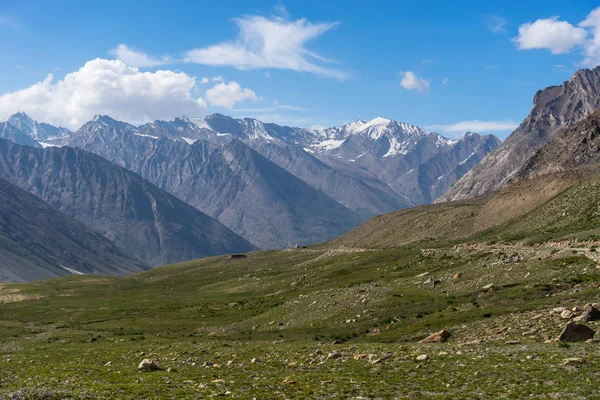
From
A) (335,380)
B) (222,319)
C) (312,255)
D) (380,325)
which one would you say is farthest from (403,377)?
(312,255)

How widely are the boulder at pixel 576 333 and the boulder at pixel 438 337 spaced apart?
29.9 ft

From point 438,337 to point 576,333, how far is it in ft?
33.5

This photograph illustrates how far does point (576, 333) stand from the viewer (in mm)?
32844

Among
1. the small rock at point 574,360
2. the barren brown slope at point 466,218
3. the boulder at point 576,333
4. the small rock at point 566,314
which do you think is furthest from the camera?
the barren brown slope at point 466,218

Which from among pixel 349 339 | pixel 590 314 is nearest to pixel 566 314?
pixel 590 314

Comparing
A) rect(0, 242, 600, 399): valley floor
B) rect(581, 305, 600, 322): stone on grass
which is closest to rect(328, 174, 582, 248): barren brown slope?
rect(0, 242, 600, 399): valley floor

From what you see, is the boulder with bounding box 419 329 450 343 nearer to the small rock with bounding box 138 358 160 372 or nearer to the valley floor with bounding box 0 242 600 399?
the valley floor with bounding box 0 242 600 399

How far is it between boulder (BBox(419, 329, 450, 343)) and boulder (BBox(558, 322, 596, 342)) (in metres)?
9.13

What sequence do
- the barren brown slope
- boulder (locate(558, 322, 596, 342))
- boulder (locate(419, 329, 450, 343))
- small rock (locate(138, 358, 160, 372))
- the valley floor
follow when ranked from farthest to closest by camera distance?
the barren brown slope, boulder (locate(419, 329, 450, 343)), small rock (locate(138, 358, 160, 372)), boulder (locate(558, 322, 596, 342)), the valley floor

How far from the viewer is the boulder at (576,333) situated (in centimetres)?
3266

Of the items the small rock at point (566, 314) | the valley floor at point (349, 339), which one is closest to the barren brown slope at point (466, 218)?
the valley floor at point (349, 339)

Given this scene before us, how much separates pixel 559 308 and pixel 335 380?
2070cm

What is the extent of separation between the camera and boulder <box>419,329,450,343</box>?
132 ft

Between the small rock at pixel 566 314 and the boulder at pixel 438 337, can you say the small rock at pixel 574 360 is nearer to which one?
the small rock at pixel 566 314
